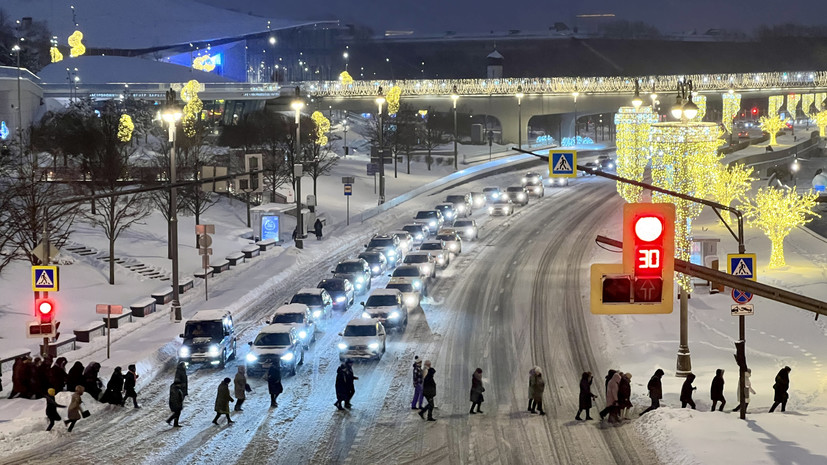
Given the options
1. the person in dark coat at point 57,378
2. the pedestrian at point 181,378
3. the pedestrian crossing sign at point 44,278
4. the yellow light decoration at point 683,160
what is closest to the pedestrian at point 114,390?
the person in dark coat at point 57,378

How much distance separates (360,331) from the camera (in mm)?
32594

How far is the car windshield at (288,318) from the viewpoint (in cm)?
3391

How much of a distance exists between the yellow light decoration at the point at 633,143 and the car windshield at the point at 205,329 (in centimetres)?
2148

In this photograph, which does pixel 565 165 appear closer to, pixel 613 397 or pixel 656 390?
pixel 613 397

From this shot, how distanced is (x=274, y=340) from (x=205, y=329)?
90.3 inches

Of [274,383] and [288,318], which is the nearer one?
[274,383]

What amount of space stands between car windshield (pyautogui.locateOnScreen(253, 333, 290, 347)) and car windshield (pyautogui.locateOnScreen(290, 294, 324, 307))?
251 inches

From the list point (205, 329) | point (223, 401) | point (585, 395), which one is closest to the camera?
point (223, 401)

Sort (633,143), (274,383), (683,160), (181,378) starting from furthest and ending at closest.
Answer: (633,143)
(683,160)
(274,383)
(181,378)

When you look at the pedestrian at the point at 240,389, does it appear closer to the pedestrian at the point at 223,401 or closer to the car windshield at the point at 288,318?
the pedestrian at the point at 223,401

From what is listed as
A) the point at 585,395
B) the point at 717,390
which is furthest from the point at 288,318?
the point at 717,390

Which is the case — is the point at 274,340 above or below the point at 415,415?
above

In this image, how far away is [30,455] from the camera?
75.9 feet

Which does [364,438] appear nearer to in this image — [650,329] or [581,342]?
[581,342]
